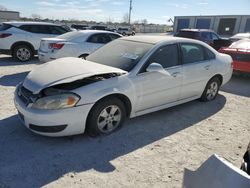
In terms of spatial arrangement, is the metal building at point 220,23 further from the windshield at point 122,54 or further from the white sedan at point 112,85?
the windshield at point 122,54

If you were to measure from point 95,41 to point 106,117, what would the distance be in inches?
222

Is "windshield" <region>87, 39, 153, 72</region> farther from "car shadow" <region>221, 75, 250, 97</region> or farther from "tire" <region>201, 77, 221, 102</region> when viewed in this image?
"car shadow" <region>221, 75, 250, 97</region>

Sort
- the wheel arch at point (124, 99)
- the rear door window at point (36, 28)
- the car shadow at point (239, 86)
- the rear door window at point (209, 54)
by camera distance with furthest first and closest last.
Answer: the rear door window at point (36, 28)
the car shadow at point (239, 86)
the rear door window at point (209, 54)
the wheel arch at point (124, 99)

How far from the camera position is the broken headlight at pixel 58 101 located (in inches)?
137

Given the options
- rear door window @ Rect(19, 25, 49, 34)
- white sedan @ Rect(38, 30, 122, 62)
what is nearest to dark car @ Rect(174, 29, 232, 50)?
white sedan @ Rect(38, 30, 122, 62)

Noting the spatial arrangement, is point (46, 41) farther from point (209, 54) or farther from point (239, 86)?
point (239, 86)

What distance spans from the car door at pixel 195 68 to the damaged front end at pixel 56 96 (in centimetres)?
189

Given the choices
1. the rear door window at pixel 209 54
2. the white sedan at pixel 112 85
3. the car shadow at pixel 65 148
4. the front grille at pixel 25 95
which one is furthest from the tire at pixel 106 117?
the rear door window at pixel 209 54

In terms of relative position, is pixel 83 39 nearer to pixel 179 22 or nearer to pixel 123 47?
pixel 123 47

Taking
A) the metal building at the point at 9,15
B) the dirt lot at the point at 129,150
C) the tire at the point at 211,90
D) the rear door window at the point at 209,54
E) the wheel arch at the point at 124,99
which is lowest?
the metal building at the point at 9,15

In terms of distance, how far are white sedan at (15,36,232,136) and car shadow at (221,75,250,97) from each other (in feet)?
6.23

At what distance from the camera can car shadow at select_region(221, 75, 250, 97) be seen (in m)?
7.03

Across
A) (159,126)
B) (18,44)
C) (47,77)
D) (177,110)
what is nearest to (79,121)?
(47,77)

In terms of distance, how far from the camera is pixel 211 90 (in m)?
5.86
